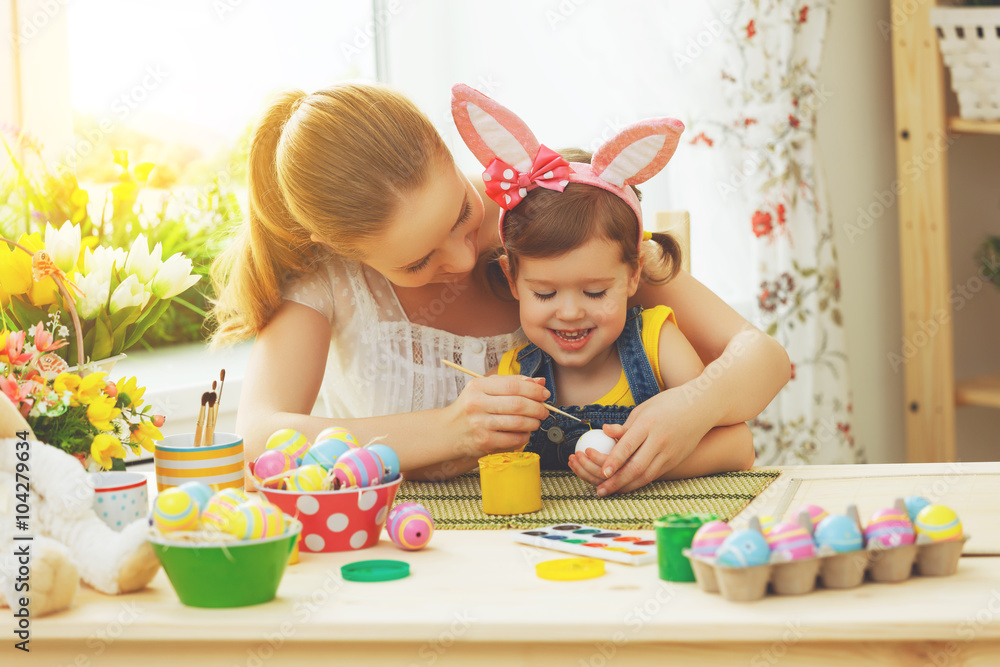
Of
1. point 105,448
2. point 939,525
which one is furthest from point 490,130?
point 939,525

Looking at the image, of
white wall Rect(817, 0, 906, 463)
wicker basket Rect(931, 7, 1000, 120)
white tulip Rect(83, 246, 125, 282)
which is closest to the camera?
white tulip Rect(83, 246, 125, 282)

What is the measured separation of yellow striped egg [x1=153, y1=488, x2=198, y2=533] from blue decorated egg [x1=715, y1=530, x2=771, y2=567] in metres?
0.39

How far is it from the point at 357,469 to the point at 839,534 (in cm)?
41

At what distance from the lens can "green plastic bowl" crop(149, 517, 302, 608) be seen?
743 mm

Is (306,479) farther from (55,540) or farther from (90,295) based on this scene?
(90,295)

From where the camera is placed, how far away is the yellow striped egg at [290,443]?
965 millimetres

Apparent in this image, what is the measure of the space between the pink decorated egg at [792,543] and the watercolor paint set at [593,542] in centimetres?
13

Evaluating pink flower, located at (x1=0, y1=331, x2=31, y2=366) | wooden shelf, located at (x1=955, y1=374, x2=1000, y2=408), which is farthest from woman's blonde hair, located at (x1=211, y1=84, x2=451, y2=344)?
wooden shelf, located at (x1=955, y1=374, x2=1000, y2=408)

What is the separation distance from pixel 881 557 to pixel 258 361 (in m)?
0.84

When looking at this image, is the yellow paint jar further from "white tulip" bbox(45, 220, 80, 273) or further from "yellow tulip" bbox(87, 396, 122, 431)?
"white tulip" bbox(45, 220, 80, 273)

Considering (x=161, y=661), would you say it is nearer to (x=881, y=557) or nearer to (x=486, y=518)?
(x=486, y=518)

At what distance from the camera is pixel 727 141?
228 cm

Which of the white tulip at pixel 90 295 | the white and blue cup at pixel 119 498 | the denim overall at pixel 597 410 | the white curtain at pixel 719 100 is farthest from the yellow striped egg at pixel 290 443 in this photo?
the white curtain at pixel 719 100

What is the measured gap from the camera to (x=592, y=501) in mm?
1067
